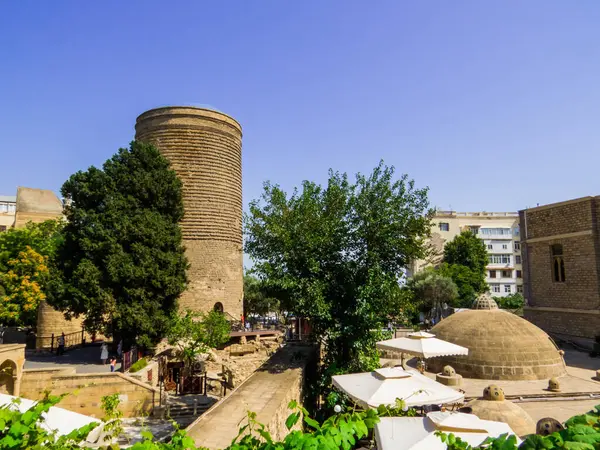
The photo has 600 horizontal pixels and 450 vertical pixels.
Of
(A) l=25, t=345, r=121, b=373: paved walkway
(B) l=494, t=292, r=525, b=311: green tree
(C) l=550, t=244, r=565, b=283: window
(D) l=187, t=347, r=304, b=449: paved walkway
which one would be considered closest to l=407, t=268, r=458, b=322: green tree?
(B) l=494, t=292, r=525, b=311: green tree

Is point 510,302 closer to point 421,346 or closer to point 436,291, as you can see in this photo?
point 436,291

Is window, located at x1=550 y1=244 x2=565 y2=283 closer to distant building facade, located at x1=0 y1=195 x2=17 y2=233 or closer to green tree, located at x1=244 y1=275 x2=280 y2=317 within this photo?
green tree, located at x1=244 y1=275 x2=280 y2=317

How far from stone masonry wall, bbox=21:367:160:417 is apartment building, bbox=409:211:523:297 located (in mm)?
47597

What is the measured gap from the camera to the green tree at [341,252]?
1405 cm

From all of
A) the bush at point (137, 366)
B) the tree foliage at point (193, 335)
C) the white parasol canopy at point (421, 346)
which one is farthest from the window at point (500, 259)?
the bush at point (137, 366)

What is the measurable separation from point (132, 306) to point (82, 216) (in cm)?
496

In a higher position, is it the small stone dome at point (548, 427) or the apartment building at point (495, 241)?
the apartment building at point (495, 241)

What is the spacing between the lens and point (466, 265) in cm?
5147

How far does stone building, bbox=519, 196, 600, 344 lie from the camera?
78.4 feet

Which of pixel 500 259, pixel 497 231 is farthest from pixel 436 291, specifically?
pixel 497 231

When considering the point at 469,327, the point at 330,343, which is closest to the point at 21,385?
the point at 330,343

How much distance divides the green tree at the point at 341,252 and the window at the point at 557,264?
1498 centimetres

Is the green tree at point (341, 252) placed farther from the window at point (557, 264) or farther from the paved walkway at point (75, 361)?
the window at point (557, 264)

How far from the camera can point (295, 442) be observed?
2.76 meters
